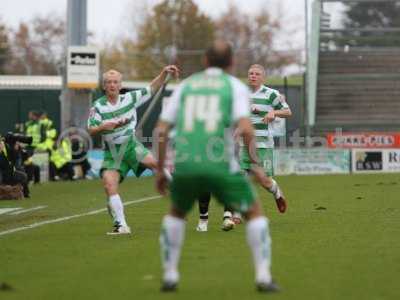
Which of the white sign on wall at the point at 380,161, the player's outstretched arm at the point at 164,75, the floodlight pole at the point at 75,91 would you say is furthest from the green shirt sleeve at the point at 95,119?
the white sign on wall at the point at 380,161

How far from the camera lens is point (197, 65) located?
5456 centimetres

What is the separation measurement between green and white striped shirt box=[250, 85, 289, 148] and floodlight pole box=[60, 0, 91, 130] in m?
17.8

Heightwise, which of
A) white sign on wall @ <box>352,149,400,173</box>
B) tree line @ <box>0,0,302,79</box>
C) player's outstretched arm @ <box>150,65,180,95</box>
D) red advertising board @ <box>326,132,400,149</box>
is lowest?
white sign on wall @ <box>352,149,400,173</box>

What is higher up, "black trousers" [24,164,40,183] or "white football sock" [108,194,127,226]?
"white football sock" [108,194,127,226]

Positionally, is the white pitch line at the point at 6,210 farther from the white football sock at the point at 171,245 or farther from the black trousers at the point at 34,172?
the white football sock at the point at 171,245

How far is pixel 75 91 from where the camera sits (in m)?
33.3

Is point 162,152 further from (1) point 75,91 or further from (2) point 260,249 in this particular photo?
(1) point 75,91

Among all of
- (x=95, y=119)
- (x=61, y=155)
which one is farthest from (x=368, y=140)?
(x=95, y=119)

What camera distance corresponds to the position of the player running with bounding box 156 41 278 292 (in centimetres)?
795

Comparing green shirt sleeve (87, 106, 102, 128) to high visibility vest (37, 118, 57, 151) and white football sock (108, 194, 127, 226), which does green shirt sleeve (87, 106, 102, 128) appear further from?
high visibility vest (37, 118, 57, 151)

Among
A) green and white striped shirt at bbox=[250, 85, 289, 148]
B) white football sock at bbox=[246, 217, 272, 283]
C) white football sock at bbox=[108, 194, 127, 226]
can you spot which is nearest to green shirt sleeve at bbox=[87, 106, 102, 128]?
white football sock at bbox=[108, 194, 127, 226]

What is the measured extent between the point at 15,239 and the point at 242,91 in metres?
5.32

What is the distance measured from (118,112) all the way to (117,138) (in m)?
0.30

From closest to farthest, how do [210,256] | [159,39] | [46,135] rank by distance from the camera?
[210,256] → [46,135] → [159,39]
